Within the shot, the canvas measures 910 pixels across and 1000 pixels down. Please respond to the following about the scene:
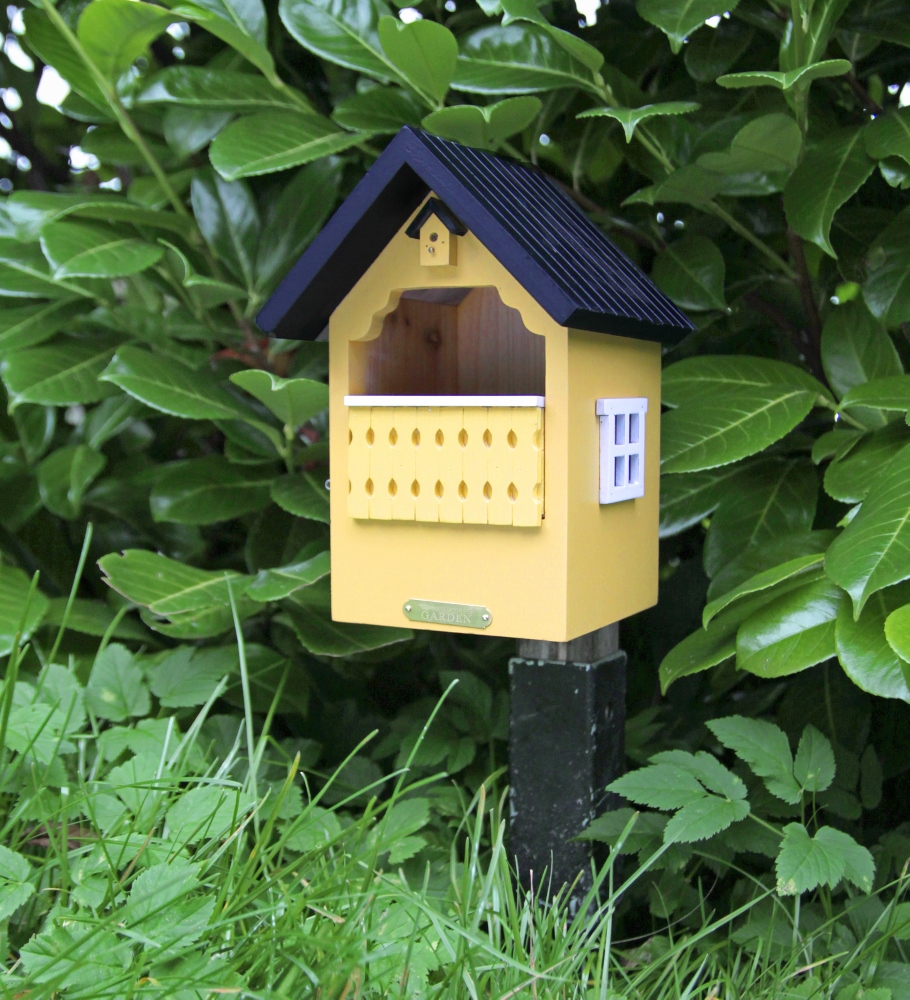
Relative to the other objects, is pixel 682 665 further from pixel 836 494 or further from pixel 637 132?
pixel 637 132

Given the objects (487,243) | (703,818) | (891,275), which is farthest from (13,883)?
(891,275)

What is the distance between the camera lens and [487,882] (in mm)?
1233

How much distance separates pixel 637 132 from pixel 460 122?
0.87 feet

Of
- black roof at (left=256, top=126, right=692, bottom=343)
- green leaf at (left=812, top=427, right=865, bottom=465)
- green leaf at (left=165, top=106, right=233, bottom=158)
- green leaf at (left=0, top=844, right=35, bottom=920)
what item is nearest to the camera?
green leaf at (left=0, top=844, right=35, bottom=920)

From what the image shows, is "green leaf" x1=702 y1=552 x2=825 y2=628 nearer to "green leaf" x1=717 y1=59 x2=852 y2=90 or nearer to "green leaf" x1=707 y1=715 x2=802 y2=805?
"green leaf" x1=707 y1=715 x2=802 y2=805

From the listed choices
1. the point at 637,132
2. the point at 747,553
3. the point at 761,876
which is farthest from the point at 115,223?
the point at 761,876

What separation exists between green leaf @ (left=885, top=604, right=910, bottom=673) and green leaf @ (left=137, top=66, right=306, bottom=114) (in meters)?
1.18

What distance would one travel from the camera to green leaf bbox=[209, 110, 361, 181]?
4.89ft

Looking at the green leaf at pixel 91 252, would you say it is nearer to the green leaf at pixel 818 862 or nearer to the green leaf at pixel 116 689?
the green leaf at pixel 116 689

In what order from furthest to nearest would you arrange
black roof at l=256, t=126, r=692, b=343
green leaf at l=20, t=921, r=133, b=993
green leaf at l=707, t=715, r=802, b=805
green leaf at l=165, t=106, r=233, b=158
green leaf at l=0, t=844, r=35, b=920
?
green leaf at l=165, t=106, r=233, b=158 < green leaf at l=707, t=715, r=802, b=805 < black roof at l=256, t=126, r=692, b=343 < green leaf at l=0, t=844, r=35, b=920 < green leaf at l=20, t=921, r=133, b=993

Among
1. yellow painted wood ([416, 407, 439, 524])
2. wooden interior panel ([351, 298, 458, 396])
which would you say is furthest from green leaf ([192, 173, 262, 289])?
yellow painted wood ([416, 407, 439, 524])

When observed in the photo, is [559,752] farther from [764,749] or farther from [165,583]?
[165,583]

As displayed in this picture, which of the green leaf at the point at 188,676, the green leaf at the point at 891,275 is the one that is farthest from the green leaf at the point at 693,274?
the green leaf at the point at 188,676

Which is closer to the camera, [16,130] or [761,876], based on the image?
[761,876]
